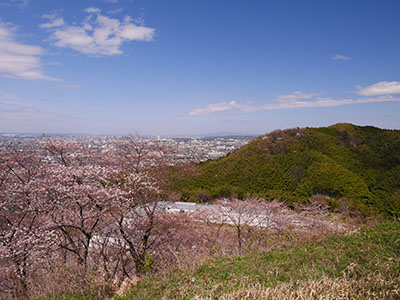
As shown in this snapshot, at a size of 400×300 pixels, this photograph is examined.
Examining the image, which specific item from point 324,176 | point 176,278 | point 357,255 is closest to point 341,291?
point 357,255

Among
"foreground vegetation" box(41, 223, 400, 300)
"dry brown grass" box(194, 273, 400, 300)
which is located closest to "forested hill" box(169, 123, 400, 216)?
"foreground vegetation" box(41, 223, 400, 300)

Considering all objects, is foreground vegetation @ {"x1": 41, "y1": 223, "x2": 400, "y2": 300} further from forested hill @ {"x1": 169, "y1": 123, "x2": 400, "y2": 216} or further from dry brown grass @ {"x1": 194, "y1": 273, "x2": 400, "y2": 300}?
forested hill @ {"x1": 169, "y1": 123, "x2": 400, "y2": 216}

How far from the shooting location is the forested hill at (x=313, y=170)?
2423 cm

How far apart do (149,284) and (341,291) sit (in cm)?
334

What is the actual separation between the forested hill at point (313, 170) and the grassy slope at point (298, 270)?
16.4 m

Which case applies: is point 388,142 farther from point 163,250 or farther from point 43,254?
point 43,254

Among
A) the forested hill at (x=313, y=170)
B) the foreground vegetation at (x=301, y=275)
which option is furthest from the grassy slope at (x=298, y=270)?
the forested hill at (x=313, y=170)

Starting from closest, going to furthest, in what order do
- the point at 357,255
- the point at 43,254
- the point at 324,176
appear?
the point at 357,255, the point at 43,254, the point at 324,176

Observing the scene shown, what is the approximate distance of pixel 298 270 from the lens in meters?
3.94

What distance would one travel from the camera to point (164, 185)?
324 inches

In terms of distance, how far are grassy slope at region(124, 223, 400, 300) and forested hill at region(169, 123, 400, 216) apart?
1636cm

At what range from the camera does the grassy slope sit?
343 centimetres

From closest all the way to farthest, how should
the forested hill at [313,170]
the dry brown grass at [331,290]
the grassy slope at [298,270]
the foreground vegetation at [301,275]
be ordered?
the dry brown grass at [331,290]
the foreground vegetation at [301,275]
the grassy slope at [298,270]
the forested hill at [313,170]

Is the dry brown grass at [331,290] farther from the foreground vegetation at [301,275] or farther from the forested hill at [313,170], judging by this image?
the forested hill at [313,170]
